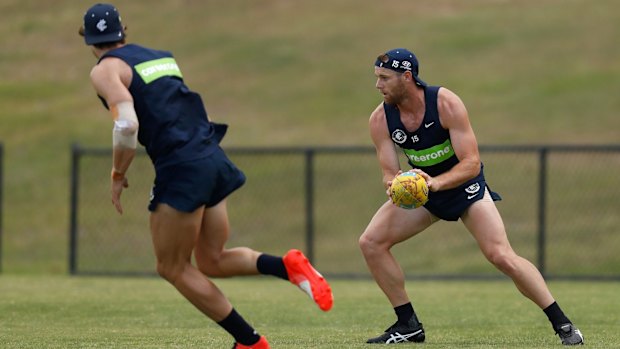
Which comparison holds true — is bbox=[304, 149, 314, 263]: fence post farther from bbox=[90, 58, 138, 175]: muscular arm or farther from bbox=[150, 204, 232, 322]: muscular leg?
bbox=[90, 58, 138, 175]: muscular arm

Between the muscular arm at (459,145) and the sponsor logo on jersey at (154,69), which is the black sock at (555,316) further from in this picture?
the sponsor logo on jersey at (154,69)

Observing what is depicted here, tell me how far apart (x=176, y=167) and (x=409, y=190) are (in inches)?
68.5

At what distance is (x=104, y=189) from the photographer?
2409 cm

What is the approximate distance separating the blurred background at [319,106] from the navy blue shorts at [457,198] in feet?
37.8

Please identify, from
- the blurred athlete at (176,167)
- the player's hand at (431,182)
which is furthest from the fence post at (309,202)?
the blurred athlete at (176,167)

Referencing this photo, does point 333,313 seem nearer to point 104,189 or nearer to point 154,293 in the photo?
point 154,293

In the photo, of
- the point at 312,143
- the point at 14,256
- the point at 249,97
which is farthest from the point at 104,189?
the point at 249,97

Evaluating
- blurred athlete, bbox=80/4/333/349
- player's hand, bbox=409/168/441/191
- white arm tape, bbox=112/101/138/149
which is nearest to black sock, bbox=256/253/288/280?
blurred athlete, bbox=80/4/333/349

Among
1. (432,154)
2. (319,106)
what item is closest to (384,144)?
(432,154)

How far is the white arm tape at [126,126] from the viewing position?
692cm

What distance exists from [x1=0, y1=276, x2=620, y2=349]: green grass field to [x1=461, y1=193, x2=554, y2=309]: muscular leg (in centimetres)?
38

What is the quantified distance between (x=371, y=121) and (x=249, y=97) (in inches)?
924

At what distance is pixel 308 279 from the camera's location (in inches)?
287

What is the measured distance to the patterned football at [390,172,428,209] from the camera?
809 cm
